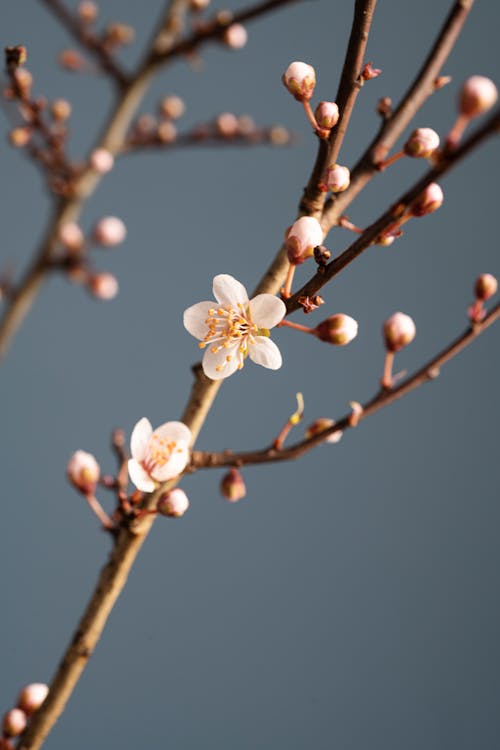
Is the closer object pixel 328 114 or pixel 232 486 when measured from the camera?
pixel 328 114

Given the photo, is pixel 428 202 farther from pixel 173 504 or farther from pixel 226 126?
pixel 226 126

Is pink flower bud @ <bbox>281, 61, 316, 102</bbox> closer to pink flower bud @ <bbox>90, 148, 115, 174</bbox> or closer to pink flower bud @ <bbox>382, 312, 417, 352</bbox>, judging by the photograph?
pink flower bud @ <bbox>382, 312, 417, 352</bbox>

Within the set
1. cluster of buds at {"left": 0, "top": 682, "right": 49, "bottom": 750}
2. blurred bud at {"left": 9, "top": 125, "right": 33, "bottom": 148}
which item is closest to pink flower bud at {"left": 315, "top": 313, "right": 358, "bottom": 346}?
cluster of buds at {"left": 0, "top": 682, "right": 49, "bottom": 750}

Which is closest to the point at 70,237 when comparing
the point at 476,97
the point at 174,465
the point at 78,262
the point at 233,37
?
the point at 78,262

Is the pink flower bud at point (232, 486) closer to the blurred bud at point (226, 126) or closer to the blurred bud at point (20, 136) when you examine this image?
the blurred bud at point (20, 136)

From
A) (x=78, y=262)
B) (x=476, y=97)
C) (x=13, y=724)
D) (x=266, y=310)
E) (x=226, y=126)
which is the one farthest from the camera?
(x=226, y=126)

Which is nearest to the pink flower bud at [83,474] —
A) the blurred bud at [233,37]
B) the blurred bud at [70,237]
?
the blurred bud at [70,237]

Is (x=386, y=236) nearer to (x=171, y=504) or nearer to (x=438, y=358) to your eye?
(x=438, y=358)
